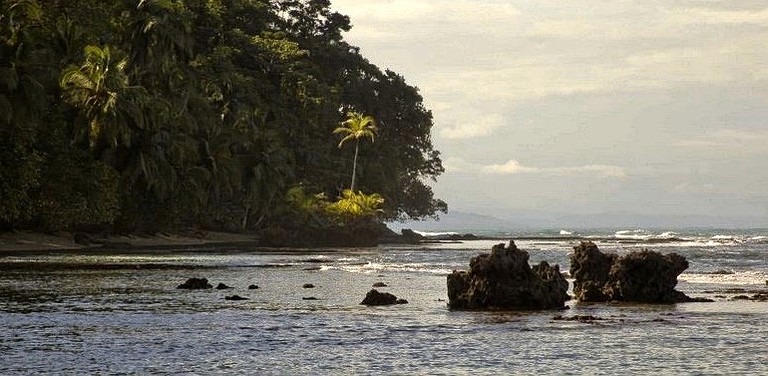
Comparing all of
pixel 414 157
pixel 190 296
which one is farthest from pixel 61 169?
pixel 414 157

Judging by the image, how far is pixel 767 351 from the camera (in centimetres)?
1648

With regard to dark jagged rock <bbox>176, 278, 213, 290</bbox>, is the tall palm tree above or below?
above

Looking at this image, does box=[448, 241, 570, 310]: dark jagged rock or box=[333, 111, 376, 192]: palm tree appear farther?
box=[333, 111, 376, 192]: palm tree

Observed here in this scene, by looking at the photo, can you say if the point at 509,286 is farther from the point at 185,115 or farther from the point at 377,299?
the point at 185,115

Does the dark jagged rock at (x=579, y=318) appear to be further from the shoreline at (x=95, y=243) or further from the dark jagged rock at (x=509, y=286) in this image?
the shoreline at (x=95, y=243)

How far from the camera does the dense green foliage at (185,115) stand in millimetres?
60312

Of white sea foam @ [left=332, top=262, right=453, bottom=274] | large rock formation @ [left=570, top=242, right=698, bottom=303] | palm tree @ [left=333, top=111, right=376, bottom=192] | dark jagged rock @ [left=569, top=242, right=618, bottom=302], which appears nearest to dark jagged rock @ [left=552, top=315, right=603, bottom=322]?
large rock formation @ [left=570, top=242, right=698, bottom=303]

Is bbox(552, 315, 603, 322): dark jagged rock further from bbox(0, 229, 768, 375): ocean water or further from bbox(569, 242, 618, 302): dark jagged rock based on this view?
bbox(569, 242, 618, 302): dark jagged rock

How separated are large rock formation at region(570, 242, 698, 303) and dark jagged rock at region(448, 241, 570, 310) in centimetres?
204

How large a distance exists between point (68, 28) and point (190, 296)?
4451cm

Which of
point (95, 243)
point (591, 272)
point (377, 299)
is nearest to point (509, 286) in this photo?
point (591, 272)

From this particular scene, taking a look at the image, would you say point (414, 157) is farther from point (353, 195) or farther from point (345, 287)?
point (345, 287)

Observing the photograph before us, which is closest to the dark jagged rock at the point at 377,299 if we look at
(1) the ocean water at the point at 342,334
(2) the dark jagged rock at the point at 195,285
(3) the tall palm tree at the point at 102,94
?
(1) the ocean water at the point at 342,334

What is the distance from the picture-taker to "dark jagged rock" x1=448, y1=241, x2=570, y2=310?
23906mm
